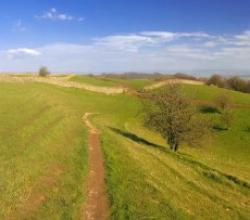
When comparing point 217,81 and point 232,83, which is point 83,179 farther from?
point 217,81

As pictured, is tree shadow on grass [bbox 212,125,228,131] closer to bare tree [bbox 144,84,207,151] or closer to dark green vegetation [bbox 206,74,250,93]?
bare tree [bbox 144,84,207,151]

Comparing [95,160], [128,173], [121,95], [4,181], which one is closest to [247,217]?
[128,173]

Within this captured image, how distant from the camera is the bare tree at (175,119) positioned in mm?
42406

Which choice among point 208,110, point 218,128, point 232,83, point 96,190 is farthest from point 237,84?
point 96,190

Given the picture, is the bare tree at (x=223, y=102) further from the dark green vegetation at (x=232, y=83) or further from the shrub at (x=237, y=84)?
the shrub at (x=237, y=84)

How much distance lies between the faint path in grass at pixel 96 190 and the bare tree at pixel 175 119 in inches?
512

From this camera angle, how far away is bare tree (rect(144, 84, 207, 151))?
139 ft

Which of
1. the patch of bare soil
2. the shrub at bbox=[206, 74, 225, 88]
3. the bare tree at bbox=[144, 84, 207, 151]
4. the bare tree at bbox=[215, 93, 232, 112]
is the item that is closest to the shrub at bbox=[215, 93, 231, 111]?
the bare tree at bbox=[215, 93, 232, 112]

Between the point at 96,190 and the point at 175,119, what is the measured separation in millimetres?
22569

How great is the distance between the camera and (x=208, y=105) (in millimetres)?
87312

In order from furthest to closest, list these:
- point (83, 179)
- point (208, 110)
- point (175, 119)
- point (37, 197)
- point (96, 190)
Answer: point (208, 110) < point (175, 119) < point (83, 179) < point (96, 190) < point (37, 197)

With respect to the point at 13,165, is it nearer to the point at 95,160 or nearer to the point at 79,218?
the point at 95,160

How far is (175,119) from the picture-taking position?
42.4 m

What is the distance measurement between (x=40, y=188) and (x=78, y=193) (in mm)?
2337
